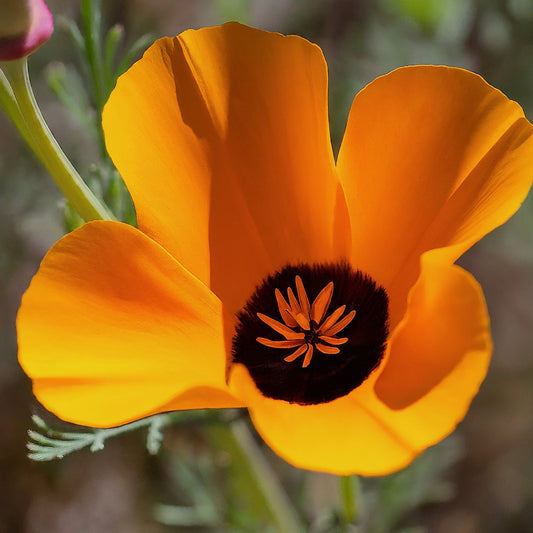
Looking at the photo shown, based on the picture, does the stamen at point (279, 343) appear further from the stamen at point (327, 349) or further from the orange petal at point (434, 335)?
the orange petal at point (434, 335)

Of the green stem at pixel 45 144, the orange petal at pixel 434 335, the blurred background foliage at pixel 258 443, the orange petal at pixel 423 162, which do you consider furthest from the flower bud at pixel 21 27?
the blurred background foliage at pixel 258 443

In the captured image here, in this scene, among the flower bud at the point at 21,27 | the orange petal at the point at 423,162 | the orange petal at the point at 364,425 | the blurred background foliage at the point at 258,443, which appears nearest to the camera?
the orange petal at the point at 364,425

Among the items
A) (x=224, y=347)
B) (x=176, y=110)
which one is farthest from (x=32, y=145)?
(x=224, y=347)

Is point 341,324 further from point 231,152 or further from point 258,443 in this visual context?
point 258,443

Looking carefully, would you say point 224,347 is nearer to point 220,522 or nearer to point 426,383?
point 426,383

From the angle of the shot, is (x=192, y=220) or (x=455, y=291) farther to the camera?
(x=192, y=220)

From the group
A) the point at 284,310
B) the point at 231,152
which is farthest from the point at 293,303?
the point at 231,152
